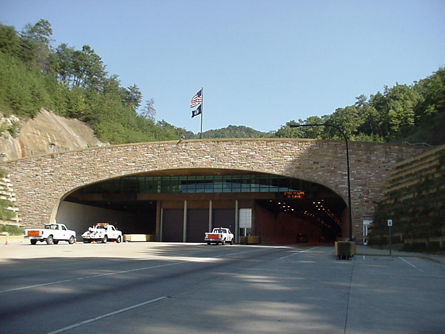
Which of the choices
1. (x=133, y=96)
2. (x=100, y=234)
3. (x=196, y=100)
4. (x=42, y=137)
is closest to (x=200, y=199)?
(x=196, y=100)

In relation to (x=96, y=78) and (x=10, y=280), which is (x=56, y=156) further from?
(x=96, y=78)

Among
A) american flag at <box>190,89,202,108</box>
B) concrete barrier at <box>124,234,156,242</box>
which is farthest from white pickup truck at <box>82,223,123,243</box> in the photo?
american flag at <box>190,89,202,108</box>

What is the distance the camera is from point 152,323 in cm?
728

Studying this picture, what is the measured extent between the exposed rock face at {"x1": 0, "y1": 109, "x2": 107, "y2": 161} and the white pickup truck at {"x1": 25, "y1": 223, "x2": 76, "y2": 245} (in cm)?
2204

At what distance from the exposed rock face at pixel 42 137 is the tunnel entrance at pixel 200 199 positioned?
9071 mm

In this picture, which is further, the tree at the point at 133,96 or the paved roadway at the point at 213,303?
the tree at the point at 133,96

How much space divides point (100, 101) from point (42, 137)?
31518mm

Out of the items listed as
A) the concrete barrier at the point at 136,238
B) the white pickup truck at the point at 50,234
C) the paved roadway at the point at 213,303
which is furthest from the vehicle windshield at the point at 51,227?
the paved roadway at the point at 213,303

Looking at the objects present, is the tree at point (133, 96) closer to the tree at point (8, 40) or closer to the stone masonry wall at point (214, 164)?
the tree at point (8, 40)

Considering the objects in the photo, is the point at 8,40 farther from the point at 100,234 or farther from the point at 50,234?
the point at 50,234

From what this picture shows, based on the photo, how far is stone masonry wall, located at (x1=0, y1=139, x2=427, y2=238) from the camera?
46.8 m

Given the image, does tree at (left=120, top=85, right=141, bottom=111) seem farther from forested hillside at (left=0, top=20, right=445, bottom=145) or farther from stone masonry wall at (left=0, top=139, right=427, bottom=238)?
stone masonry wall at (left=0, top=139, right=427, bottom=238)

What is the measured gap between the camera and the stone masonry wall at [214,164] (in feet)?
154

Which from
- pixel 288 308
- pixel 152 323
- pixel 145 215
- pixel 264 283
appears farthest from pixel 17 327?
pixel 145 215
